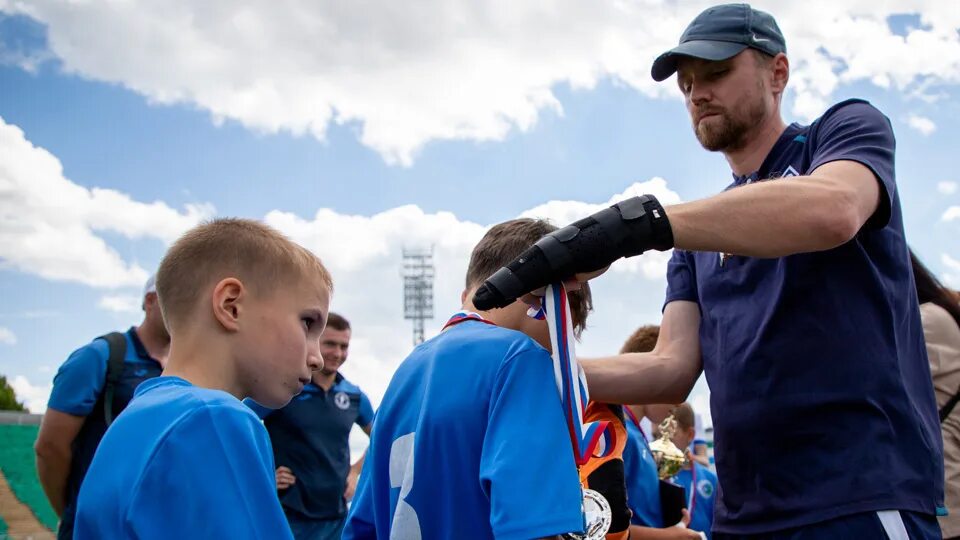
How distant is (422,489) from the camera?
222cm

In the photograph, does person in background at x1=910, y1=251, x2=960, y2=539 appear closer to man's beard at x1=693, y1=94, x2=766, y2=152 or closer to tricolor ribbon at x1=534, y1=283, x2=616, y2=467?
man's beard at x1=693, y1=94, x2=766, y2=152

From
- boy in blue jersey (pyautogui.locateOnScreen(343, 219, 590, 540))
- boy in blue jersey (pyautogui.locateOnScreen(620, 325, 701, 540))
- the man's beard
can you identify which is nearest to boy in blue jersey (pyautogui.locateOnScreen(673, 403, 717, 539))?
boy in blue jersey (pyautogui.locateOnScreen(620, 325, 701, 540))

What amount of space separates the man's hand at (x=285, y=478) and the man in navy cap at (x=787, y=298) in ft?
12.6

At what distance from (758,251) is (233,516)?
1342 millimetres

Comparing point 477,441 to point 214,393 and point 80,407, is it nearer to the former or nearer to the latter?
point 214,393

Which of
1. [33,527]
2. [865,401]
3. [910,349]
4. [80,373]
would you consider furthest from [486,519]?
[33,527]

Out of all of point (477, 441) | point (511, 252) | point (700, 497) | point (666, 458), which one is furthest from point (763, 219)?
point (700, 497)

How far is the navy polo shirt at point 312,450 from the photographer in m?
6.31

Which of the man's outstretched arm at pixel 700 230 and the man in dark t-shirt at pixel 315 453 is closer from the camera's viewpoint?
the man's outstretched arm at pixel 700 230

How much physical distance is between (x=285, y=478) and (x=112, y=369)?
190cm

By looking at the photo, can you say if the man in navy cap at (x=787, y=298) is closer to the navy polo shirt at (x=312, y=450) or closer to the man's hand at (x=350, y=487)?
the navy polo shirt at (x=312, y=450)

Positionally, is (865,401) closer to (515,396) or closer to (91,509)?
(515,396)

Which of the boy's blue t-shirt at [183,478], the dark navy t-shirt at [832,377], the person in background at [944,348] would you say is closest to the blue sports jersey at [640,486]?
the person in background at [944,348]

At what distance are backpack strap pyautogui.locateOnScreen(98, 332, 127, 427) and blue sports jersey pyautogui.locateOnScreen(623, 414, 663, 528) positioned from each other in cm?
273
